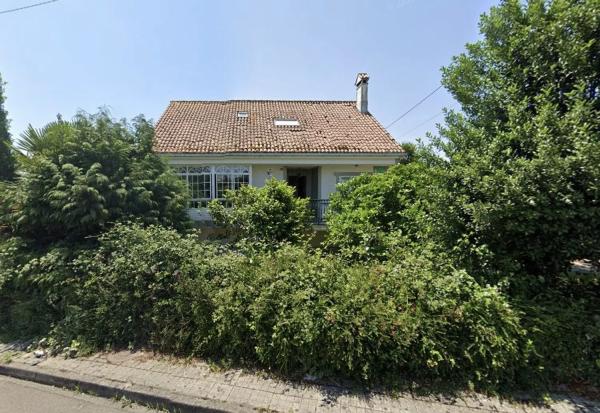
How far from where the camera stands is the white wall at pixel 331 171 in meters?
10.4

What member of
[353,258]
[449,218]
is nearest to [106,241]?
[353,258]

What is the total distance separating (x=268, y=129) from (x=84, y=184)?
25.4ft

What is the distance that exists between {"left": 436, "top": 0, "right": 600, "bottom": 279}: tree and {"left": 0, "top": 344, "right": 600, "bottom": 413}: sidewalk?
1.66 metres

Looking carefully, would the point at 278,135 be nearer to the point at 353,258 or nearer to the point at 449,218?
the point at 353,258

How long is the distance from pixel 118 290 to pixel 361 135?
9.72 m

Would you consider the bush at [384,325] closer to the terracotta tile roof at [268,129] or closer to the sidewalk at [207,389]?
the sidewalk at [207,389]

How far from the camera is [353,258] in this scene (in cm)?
473

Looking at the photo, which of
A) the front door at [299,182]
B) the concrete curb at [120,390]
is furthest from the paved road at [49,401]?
the front door at [299,182]

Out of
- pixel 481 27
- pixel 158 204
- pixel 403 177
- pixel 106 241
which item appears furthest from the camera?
pixel 403 177

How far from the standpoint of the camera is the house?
9727 millimetres

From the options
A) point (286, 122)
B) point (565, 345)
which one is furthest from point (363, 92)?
point (565, 345)

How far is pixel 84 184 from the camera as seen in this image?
4.64 m

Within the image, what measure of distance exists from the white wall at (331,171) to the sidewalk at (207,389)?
7913 millimetres

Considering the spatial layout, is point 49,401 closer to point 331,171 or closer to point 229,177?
point 229,177
